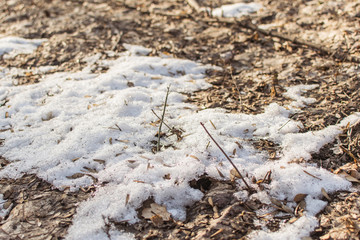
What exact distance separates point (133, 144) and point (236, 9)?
3.97 meters

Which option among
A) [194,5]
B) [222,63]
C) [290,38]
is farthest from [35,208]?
[194,5]

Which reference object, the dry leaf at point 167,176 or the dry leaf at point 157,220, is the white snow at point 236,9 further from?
the dry leaf at point 157,220

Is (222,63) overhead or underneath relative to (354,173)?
overhead

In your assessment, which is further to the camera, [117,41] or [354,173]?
[117,41]

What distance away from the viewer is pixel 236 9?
5.38m

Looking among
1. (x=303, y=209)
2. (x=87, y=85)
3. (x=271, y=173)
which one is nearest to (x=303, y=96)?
(x=271, y=173)

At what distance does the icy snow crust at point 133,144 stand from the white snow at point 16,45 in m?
0.90

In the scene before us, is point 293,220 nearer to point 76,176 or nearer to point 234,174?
point 234,174

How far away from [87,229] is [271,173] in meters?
1.50

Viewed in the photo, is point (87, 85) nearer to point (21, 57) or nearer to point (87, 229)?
point (21, 57)

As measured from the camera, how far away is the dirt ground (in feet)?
6.36

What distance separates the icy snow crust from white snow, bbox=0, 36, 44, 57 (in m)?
0.90

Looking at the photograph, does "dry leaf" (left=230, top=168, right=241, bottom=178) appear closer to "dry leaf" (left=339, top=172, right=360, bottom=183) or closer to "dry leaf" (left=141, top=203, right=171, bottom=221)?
"dry leaf" (left=141, top=203, right=171, bottom=221)

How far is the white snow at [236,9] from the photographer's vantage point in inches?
207
